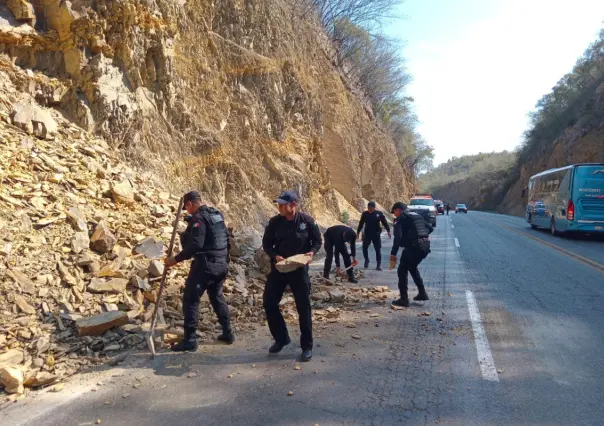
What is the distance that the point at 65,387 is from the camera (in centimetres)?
415

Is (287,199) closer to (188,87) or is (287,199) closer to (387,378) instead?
(387,378)

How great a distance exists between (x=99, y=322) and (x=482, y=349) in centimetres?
426

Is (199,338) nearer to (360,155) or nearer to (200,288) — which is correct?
(200,288)

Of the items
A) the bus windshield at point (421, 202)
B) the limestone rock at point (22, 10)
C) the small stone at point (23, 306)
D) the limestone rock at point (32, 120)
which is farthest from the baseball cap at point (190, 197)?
the bus windshield at point (421, 202)

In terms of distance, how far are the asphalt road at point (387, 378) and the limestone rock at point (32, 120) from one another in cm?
564

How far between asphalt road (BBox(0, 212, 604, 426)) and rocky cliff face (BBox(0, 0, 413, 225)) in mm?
6635

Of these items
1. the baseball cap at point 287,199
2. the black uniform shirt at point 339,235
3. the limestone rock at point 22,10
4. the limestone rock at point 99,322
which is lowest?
the limestone rock at point 99,322

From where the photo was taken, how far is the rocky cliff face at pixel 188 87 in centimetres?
1005

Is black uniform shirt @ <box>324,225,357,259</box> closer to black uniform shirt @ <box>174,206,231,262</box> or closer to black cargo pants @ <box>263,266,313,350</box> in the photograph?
black cargo pants @ <box>263,266,313,350</box>

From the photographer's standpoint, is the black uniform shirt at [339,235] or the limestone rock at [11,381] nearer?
the limestone rock at [11,381]

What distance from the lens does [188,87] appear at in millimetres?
13078

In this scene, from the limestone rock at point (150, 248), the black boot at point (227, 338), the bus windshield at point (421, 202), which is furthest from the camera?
the bus windshield at point (421, 202)

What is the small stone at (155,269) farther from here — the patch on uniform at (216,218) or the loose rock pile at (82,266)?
the patch on uniform at (216,218)

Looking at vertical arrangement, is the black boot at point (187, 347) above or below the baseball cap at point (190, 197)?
below
